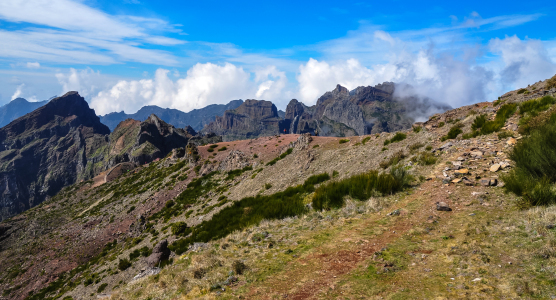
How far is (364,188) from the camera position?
14.9 meters

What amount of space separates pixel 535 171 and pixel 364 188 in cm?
742

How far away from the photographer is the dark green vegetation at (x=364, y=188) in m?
14.2

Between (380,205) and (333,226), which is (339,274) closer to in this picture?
(333,226)

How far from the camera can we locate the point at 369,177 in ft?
50.8

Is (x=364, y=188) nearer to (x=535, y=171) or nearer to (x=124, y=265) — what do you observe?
(x=535, y=171)

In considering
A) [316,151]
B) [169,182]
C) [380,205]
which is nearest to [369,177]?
[380,205]

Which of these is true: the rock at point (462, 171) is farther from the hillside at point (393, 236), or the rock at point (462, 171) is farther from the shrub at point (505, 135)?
the shrub at point (505, 135)

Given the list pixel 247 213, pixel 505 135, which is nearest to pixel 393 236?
pixel 505 135

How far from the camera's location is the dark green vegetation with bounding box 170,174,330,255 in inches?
641

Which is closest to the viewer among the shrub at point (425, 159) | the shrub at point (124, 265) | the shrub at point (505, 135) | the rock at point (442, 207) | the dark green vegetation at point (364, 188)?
the rock at point (442, 207)

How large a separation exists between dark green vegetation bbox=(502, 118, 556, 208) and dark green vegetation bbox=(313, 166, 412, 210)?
15.4 feet

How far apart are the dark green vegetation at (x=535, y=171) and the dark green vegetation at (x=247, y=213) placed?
33.5 feet

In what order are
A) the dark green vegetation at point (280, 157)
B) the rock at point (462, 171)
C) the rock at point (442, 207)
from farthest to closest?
the dark green vegetation at point (280, 157) → the rock at point (462, 171) → the rock at point (442, 207)

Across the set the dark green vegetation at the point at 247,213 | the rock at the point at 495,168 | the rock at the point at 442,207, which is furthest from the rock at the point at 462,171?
the dark green vegetation at the point at 247,213
